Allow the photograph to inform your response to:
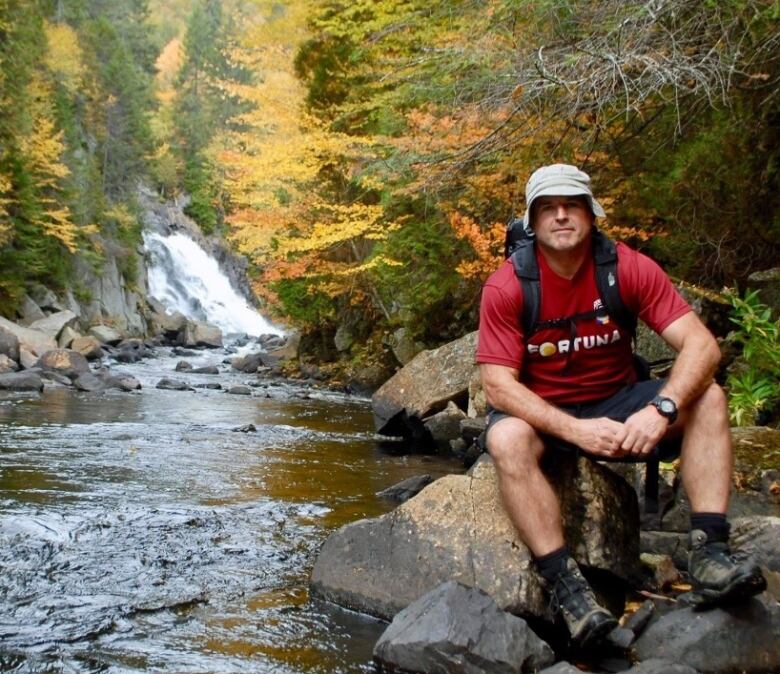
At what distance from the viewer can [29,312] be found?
22828 millimetres

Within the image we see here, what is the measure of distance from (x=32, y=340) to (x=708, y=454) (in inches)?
674

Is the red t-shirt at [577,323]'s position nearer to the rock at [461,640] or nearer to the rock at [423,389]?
the rock at [461,640]

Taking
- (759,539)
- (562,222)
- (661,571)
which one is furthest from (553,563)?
(562,222)

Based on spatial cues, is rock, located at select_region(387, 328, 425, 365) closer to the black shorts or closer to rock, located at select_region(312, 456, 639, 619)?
rock, located at select_region(312, 456, 639, 619)

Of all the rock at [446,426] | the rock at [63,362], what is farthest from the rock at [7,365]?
the rock at [446,426]

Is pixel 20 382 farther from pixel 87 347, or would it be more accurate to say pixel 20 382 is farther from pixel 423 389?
pixel 87 347

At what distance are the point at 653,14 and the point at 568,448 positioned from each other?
3.68 metres

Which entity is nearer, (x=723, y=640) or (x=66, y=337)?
(x=723, y=640)

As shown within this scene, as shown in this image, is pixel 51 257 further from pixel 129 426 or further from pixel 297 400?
pixel 129 426

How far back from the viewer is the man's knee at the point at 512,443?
3143 millimetres

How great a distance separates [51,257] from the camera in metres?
25.1

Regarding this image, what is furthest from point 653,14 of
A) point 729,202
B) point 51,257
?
point 51,257

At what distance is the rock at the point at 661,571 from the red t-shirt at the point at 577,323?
0.95m

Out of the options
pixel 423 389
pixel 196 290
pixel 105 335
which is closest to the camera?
pixel 423 389
